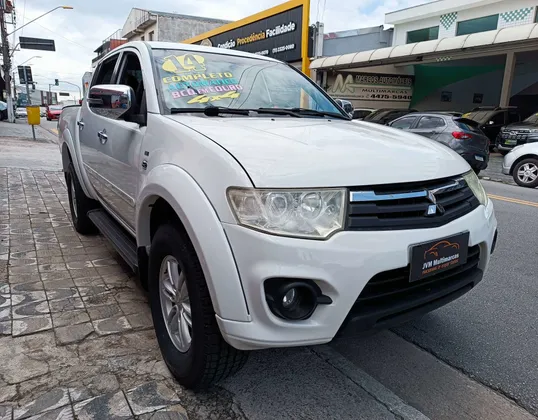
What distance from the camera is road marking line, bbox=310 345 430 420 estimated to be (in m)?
2.17

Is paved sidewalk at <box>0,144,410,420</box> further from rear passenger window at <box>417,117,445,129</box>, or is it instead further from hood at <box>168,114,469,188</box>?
rear passenger window at <box>417,117,445,129</box>

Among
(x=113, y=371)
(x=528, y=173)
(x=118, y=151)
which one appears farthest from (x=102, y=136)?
(x=528, y=173)

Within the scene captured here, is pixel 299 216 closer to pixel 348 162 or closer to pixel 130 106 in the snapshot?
pixel 348 162

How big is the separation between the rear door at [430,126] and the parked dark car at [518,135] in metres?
→ 3.38

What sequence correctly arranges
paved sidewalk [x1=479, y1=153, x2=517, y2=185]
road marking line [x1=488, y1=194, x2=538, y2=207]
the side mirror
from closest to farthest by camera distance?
1. the side mirror
2. road marking line [x1=488, y1=194, x2=538, y2=207]
3. paved sidewalk [x1=479, y1=153, x2=517, y2=185]

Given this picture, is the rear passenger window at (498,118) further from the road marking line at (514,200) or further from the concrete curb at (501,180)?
the road marking line at (514,200)

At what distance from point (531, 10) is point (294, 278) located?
20960mm

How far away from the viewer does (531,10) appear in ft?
58.5

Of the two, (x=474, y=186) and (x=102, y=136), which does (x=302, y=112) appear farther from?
(x=102, y=136)

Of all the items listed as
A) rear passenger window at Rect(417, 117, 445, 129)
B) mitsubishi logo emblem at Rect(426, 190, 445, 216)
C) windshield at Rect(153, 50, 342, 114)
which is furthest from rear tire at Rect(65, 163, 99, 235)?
rear passenger window at Rect(417, 117, 445, 129)

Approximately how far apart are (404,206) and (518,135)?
13310 mm

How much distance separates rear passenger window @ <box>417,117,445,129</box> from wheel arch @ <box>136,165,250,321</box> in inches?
411

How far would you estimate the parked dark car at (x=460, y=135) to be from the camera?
10.5 metres

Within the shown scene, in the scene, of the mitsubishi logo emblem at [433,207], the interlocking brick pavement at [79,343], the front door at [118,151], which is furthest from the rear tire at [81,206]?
the mitsubishi logo emblem at [433,207]
